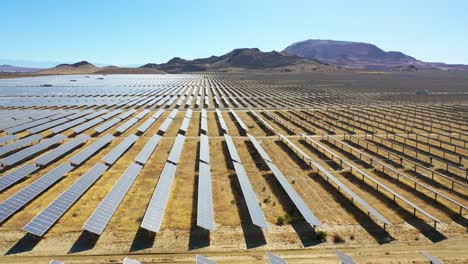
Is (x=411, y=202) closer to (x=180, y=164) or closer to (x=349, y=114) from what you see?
(x=180, y=164)

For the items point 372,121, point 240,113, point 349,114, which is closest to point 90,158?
point 240,113

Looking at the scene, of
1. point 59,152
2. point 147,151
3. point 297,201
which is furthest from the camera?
point 147,151

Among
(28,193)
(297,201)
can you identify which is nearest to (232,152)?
(297,201)

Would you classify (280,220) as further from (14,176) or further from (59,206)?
(14,176)

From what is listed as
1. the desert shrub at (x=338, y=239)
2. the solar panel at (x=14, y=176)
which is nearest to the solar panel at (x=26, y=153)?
the solar panel at (x=14, y=176)

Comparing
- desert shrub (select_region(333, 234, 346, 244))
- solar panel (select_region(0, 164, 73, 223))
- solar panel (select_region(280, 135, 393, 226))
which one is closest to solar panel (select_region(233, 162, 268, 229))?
desert shrub (select_region(333, 234, 346, 244))

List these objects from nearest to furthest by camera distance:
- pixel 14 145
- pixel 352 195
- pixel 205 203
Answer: pixel 205 203
pixel 352 195
pixel 14 145
